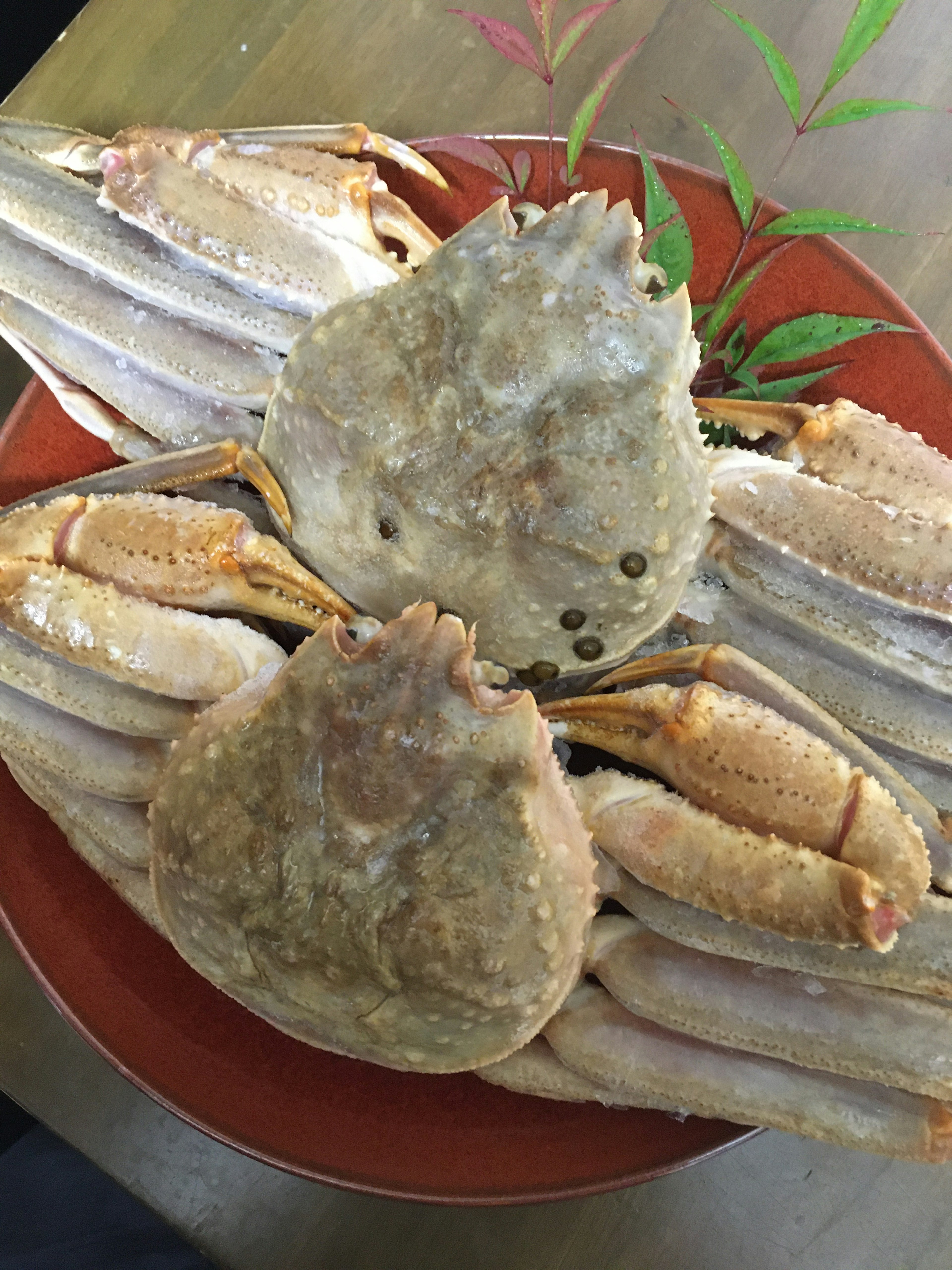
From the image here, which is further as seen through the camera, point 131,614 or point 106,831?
point 106,831

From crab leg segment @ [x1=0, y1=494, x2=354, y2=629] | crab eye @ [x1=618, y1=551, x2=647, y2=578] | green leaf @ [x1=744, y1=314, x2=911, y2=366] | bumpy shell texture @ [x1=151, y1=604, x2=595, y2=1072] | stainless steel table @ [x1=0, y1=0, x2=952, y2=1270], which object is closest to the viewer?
bumpy shell texture @ [x1=151, y1=604, x2=595, y2=1072]

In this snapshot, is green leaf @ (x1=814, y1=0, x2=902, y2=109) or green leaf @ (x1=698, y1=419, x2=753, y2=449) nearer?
green leaf @ (x1=814, y1=0, x2=902, y2=109)

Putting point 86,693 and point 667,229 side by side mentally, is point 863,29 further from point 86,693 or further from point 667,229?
point 86,693

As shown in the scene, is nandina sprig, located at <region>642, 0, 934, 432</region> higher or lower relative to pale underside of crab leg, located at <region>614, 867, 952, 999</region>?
higher

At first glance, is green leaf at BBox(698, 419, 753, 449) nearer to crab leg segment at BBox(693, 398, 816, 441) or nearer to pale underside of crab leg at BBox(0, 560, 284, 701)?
crab leg segment at BBox(693, 398, 816, 441)

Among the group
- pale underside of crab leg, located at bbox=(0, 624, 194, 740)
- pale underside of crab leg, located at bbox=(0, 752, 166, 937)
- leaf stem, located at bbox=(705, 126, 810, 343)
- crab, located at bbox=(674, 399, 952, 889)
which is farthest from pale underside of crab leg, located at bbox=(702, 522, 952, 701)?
pale underside of crab leg, located at bbox=(0, 752, 166, 937)

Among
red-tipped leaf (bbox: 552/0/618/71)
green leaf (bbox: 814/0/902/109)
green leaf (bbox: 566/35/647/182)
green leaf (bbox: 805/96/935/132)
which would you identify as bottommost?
green leaf (bbox: 566/35/647/182)

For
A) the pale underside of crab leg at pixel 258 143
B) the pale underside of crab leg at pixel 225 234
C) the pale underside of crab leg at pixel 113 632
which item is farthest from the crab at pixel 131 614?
the pale underside of crab leg at pixel 258 143

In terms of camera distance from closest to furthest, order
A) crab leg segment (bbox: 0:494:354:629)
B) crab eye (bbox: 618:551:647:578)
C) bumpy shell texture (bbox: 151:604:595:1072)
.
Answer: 1. bumpy shell texture (bbox: 151:604:595:1072)
2. crab eye (bbox: 618:551:647:578)
3. crab leg segment (bbox: 0:494:354:629)

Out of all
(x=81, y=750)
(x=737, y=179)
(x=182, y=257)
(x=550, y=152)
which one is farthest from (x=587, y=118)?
(x=81, y=750)
